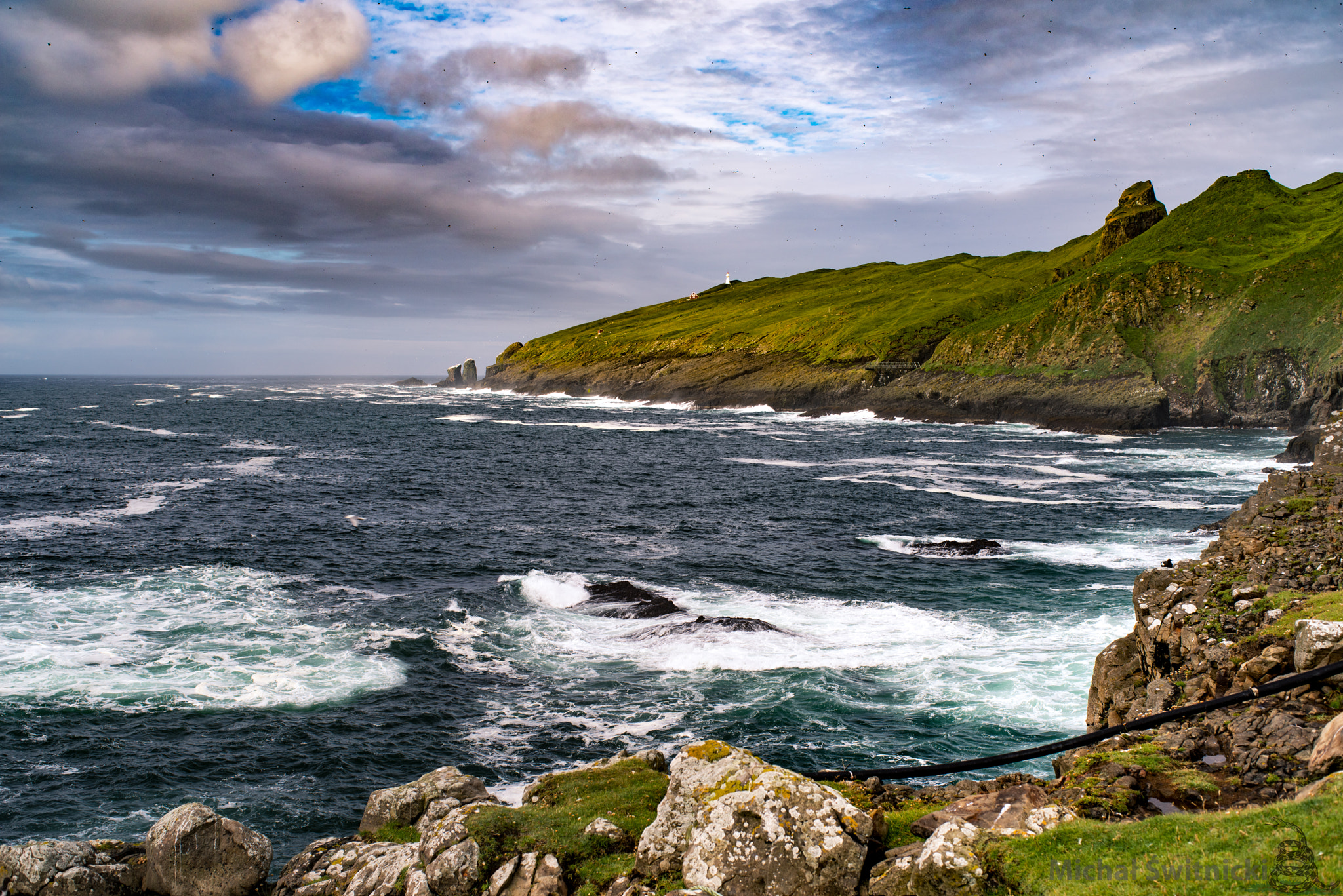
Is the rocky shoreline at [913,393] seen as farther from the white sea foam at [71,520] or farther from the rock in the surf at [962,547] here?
the white sea foam at [71,520]

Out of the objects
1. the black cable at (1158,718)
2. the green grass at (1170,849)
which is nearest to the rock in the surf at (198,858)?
the black cable at (1158,718)

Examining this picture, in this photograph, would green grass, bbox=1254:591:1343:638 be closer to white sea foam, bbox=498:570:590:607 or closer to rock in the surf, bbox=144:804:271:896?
rock in the surf, bbox=144:804:271:896

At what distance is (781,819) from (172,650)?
88.1ft

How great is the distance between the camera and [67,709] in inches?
909

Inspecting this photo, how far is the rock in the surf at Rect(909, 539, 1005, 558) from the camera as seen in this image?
41.6m

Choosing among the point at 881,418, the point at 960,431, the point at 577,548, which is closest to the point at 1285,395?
the point at 960,431

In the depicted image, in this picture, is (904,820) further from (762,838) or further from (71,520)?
(71,520)

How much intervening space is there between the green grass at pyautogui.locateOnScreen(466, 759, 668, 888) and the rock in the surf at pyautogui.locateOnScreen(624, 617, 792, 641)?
601 inches

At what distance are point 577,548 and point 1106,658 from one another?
1192 inches

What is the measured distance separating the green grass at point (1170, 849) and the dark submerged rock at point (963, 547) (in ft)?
111

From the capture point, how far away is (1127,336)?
122 meters

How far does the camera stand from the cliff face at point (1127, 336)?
106m

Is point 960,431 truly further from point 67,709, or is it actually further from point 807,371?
point 67,709

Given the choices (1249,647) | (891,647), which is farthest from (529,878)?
(891,647)
